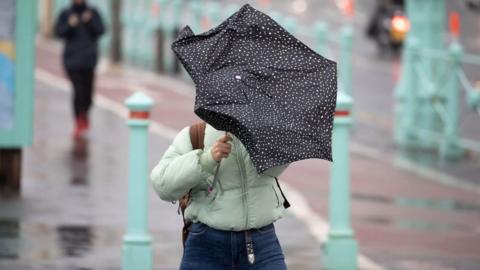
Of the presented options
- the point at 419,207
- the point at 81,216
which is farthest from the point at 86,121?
the point at 81,216

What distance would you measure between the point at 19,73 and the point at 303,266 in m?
3.68

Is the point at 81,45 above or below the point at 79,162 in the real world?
above

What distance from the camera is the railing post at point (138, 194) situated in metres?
9.99

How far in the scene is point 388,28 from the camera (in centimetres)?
3531

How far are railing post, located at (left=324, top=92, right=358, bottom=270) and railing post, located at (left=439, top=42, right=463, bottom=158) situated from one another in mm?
7890

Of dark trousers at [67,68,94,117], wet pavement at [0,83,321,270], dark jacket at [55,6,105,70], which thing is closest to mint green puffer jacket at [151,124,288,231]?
wet pavement at [0,83,321,270]

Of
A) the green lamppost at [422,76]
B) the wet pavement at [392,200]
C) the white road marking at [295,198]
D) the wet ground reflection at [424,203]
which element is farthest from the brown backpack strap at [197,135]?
the green lamppost at [422,76]

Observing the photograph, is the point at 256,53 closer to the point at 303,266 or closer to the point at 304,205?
the point at 303,266

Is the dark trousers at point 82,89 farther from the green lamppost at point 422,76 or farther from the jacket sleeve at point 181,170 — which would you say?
the jacket sleeve at point 181,170

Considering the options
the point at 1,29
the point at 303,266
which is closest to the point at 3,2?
the point at 1,29

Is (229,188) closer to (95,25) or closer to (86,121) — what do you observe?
(86,121)

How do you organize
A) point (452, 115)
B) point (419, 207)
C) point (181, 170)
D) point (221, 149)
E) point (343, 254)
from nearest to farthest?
1. point (221, 149)
2. point (181, 170)
3. point (343, 254)
4. point (419, 207)
5. point (452, 115)

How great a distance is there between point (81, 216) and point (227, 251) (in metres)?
5.84

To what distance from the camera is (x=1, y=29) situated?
1291 centimetres
